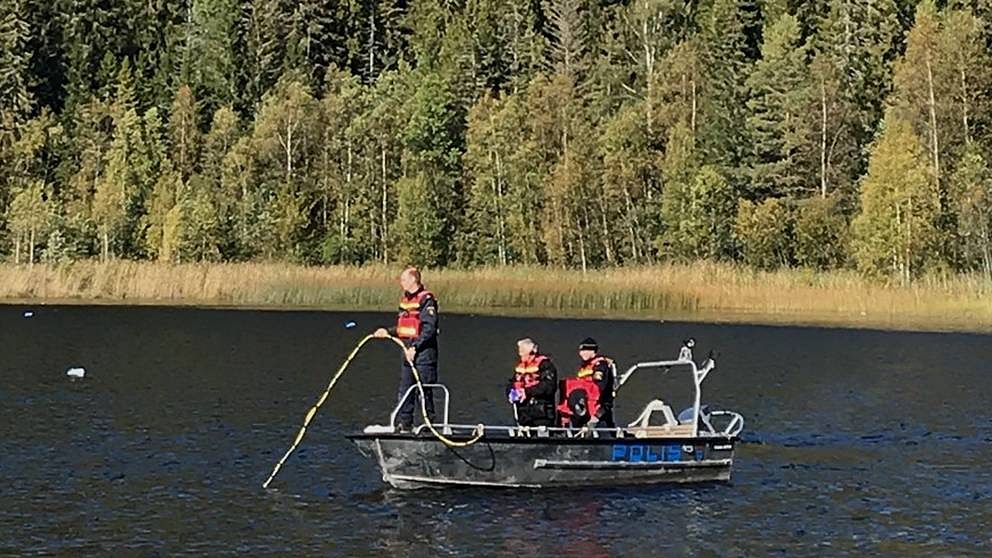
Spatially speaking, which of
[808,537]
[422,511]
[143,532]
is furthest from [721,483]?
[143,532]

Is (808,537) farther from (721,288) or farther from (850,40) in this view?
(850,40)

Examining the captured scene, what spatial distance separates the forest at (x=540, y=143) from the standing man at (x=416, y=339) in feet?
152

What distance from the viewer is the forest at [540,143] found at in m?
75.7

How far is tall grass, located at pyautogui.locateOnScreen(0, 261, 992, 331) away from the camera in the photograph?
185 feet

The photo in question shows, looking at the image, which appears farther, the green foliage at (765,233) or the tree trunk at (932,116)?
the green foliage at (765,233)

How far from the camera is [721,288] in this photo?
6009 cm

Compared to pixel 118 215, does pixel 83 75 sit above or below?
above

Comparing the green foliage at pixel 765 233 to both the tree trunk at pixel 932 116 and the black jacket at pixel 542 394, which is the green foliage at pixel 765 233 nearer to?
the tree trunk at pixel 932 116

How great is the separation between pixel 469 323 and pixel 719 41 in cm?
4439

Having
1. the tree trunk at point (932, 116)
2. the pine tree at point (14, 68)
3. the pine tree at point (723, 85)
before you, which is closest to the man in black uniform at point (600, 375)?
the tree trunk at point (932, 116)

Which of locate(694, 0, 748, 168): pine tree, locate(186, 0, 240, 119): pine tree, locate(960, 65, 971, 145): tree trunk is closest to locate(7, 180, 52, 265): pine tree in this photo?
locate(186, 0, 240, 119): pine tree

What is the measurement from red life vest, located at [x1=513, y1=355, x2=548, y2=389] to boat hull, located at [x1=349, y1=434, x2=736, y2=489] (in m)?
0.89

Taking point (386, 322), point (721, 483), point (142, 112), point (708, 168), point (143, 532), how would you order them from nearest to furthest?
point (143, 532), point (721, 483), point (386, 322), point (708, 168), point (142, 112)

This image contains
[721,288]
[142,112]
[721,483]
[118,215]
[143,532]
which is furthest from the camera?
[142,112]
